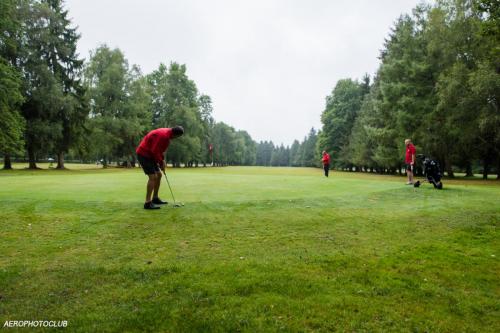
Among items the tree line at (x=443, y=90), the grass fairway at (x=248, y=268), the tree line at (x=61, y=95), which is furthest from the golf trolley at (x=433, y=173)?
the tree line at (x=61, y=95)

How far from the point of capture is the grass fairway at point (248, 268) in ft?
12.2

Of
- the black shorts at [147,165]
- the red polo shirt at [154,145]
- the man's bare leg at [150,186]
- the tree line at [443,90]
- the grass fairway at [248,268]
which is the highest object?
the tree line at [443,90]

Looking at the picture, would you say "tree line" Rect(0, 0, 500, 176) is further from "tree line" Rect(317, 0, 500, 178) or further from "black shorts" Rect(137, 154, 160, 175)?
"black shorts" Rect(137, 154, 160, 175)

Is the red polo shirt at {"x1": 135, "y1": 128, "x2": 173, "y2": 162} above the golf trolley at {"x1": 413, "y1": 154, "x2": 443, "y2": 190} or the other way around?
above

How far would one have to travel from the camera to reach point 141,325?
354 cm

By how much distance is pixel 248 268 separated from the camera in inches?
194

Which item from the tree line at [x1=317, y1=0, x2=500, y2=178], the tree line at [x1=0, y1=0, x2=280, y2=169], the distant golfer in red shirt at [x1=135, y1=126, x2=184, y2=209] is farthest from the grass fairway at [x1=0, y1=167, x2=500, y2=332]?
the tree line at [x1=0, y1=0, x2=280, y2=169]

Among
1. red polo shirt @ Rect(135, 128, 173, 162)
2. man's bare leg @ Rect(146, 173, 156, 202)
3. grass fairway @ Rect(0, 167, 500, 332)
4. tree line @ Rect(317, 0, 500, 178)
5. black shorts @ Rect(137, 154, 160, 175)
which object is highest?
tree line @ Rect(317, 0, 500, 178)

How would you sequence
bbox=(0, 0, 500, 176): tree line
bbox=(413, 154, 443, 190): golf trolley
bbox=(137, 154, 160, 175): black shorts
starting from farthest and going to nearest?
bbox=(0, 0, 500, 176): tree line → bbox=(413, 154, 443, 190): golf trolley → bbox=(137, 154, 160, 175): black shorts

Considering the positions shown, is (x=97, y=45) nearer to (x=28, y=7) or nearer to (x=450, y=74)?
(x=28, y=7)

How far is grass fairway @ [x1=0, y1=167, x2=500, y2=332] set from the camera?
3711 mm

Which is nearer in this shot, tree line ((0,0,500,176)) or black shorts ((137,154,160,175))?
black shorts ((137,154,160,175))

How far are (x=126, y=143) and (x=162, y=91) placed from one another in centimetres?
1564

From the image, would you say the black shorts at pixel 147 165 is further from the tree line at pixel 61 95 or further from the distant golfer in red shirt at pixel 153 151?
the tree line at pixel 61 95
